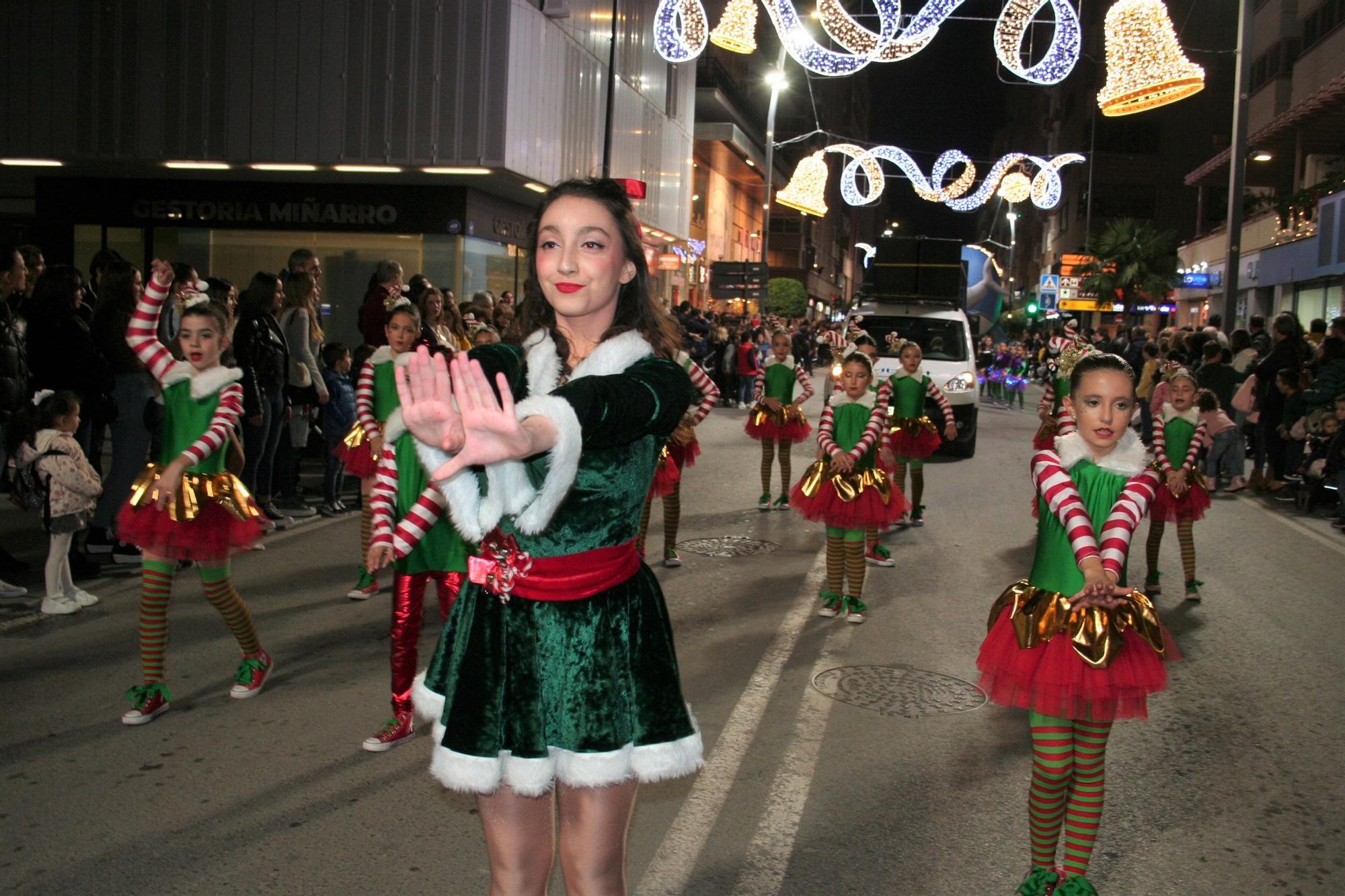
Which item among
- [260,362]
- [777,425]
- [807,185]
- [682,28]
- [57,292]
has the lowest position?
[777,425]

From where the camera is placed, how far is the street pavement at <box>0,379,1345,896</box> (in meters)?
4.15

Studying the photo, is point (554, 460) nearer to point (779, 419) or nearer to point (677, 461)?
point (677, 461)

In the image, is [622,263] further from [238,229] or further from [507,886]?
[238,229]

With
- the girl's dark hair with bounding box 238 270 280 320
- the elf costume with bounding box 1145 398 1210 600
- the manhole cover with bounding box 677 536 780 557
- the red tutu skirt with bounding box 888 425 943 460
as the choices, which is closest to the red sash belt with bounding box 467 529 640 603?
the elf costume with bounding box 1145 398 1210 600

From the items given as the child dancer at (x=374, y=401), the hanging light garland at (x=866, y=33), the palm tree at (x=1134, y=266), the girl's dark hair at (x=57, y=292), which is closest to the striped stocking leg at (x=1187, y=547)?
the hanging light garland at (x=866, y=33)

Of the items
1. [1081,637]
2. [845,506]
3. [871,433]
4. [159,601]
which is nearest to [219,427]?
[159,601]

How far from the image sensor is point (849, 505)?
8023mm

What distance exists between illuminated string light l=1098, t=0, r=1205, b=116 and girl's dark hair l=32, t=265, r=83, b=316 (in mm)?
10830

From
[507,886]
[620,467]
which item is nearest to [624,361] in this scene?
[620,467]

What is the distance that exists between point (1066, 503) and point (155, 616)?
4122mm

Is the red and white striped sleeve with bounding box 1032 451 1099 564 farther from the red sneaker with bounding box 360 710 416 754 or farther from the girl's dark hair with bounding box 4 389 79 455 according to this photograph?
the girl's dark hair with bounding box 4 389 79 455

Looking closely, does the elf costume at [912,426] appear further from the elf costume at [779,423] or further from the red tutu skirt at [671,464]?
the red tutu skirt at [671,464]

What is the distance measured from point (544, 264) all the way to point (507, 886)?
147 centimetres

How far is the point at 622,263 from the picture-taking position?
285 centimetres
